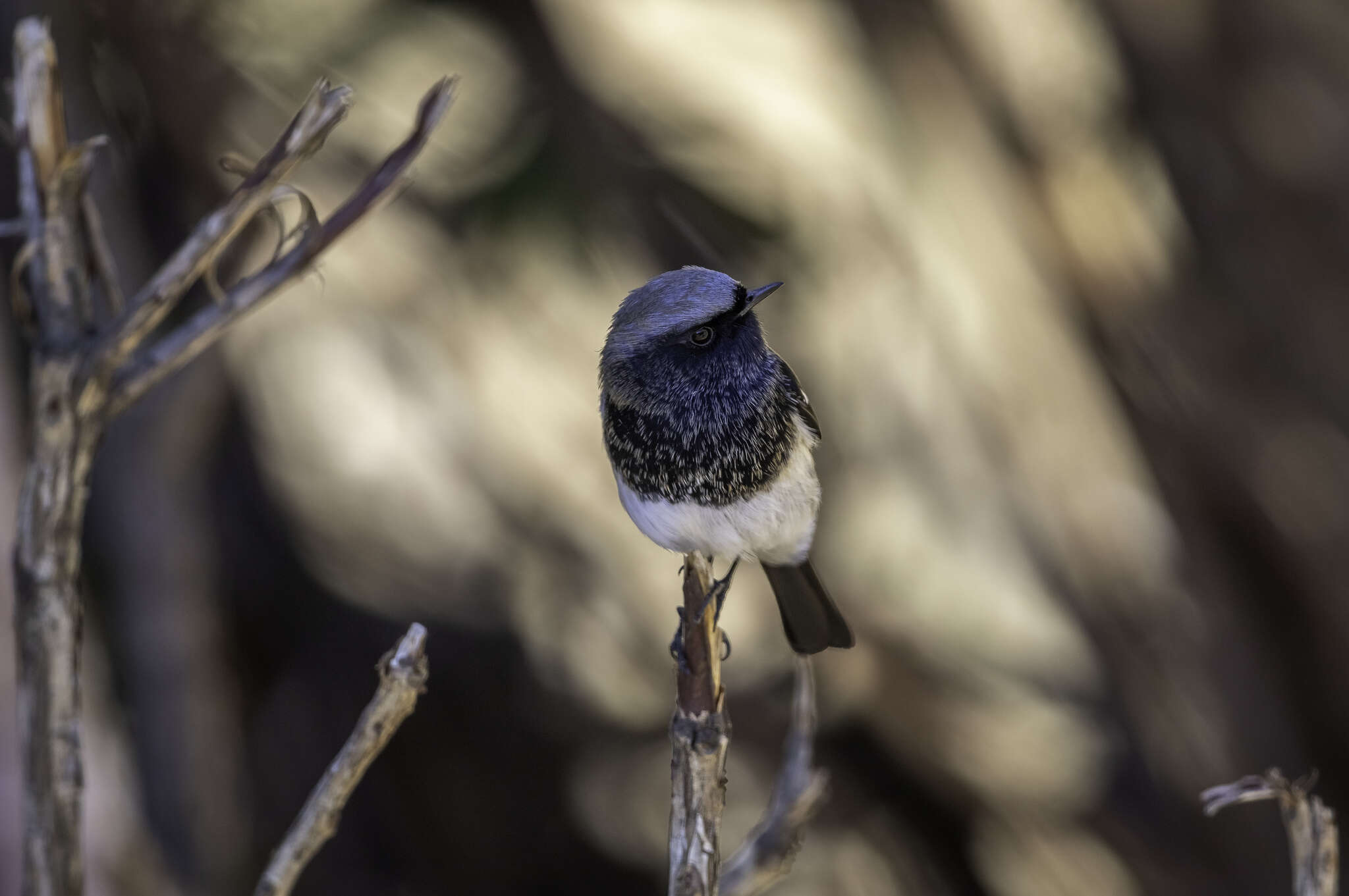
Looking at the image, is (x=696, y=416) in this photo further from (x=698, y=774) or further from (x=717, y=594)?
(x=698, y=774)

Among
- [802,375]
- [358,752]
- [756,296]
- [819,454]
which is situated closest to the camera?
[358,752]

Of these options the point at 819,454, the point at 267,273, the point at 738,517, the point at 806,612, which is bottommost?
the point at 819,454

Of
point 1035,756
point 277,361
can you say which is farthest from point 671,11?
point 1035,756

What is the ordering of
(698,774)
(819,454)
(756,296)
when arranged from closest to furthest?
(698,774), (756,296), (819,454)

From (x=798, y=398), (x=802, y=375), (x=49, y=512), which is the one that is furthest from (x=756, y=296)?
(x=802, y=375)

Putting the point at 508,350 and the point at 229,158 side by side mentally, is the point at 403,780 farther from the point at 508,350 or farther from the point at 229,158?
the point at 229,158
